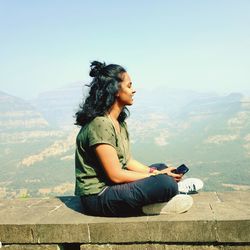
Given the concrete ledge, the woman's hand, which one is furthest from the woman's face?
the concrete ledge

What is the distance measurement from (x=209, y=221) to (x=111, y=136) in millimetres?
1272

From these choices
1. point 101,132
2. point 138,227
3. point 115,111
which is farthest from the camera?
point 115,111

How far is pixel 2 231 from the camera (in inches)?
143

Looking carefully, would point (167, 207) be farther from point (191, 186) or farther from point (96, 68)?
point (96, 68)

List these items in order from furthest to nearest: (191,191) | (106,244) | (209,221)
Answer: (191,191) → (106,244) → (209,221)

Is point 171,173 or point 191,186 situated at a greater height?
point 171,173

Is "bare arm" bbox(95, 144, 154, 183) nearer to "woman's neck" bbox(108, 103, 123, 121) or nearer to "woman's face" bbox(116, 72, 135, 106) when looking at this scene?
"woman's neck" bbox(108, 103, 123, 121)

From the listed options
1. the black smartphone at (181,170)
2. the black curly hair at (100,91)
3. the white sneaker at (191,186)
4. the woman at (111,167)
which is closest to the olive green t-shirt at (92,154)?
the woman at (111,167)

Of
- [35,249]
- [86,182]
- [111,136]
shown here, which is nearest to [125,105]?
[111,136]

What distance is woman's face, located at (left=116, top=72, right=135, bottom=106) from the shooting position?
383 centimetres

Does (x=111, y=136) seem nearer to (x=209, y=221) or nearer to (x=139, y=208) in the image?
(x=139, y=208)

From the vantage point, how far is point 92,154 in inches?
143

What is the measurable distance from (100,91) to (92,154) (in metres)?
A: 0.70

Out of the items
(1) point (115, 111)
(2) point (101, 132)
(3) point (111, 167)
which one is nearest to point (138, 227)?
(3) point (111, 167)
